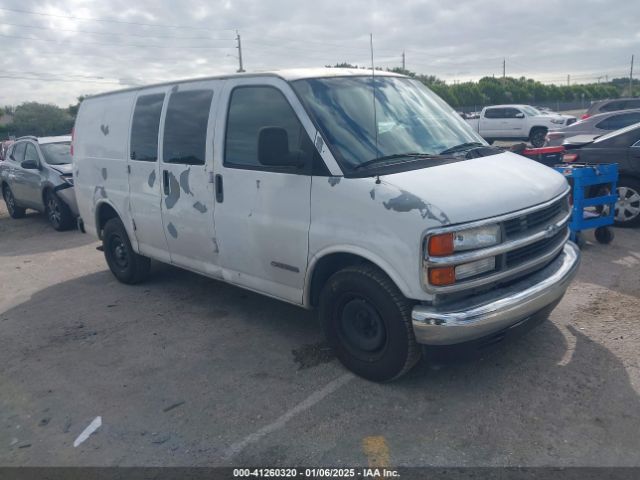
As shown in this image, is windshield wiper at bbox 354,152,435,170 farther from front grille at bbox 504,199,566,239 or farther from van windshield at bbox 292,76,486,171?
front grille at bbox 504,199,566,239

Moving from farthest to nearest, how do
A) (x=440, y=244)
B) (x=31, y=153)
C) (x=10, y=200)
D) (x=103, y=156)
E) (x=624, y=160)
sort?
(x=10, y=200), (x=31, y=153), (x=624, y=160), (x=103, y=156), (x=440, y=244)

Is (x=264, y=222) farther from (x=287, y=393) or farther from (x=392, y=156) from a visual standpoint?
(x=287, y=393)

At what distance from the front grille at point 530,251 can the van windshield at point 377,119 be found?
0.97m

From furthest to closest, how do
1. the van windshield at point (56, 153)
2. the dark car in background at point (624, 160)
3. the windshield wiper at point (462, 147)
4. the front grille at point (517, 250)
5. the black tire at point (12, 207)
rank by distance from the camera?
the black tire at point (12, 207)
the van windshield at point (56, 153)
the dark car in background at point (624, 160)
the windshield wiper at point (462, 147)
the front grille at point (517, 250)

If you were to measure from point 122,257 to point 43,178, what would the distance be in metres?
4.85

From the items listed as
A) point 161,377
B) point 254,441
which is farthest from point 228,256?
point 254,441

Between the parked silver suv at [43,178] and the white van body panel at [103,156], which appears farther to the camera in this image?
the parked silver suv at [43,178]

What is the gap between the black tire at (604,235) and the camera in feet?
23.7

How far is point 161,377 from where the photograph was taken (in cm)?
438

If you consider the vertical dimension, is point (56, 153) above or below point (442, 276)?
above

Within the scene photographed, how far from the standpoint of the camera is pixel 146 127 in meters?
5.77

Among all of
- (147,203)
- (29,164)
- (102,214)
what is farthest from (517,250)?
(29,164)

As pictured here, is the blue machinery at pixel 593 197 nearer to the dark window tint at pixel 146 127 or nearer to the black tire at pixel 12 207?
the dark window tint at pixel 146 127

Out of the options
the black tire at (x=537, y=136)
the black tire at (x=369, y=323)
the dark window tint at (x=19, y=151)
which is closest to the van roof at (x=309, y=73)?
the black tire at (x=369, y=323)
